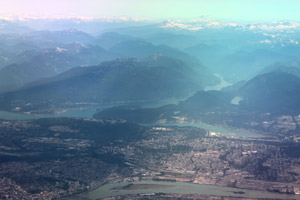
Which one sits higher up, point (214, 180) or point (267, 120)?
point (267, 120)

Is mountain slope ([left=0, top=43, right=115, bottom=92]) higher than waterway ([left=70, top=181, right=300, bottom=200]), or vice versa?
mountain slope ([left=0, top=43, right=115, bottom=92])

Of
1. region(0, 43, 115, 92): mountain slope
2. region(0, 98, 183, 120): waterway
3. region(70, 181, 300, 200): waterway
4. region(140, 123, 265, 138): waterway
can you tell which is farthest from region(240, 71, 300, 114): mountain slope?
region(0, 43, 115, 92): mountain slope

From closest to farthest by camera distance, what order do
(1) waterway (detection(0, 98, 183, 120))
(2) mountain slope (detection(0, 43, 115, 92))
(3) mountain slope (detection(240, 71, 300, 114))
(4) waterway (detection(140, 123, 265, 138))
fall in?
(4) waterway (detection(140, 123, 265, 138)), (1) waterway (detection(0, 98, 183, 120)), (3) mountain slope (detection(240, 71, 300, 114)), (2) mountain slope (detection(0, 43, 115, 92))

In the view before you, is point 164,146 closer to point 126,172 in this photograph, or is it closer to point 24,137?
point 126,172

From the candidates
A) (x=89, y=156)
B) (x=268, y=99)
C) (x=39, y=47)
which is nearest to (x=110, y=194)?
(x=89, y=156)

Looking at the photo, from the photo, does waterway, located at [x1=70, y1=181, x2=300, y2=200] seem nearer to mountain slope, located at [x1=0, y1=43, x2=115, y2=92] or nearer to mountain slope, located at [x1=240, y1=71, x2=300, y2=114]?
mountain slope, located at [x1=240, y1=71, x2=300, y2=114]

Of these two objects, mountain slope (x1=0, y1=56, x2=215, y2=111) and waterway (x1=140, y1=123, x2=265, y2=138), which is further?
mountain slope (x1=0, y1=56, x2=215, y2=111)

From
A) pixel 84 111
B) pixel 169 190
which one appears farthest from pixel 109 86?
pixel 169 190

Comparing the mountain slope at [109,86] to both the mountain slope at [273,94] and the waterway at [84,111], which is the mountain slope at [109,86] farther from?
the mountain slope at [273,94]

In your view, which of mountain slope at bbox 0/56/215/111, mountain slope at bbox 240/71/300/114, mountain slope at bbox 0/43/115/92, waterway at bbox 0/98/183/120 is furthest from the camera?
mountain slope at bbox 0/43/115/92
